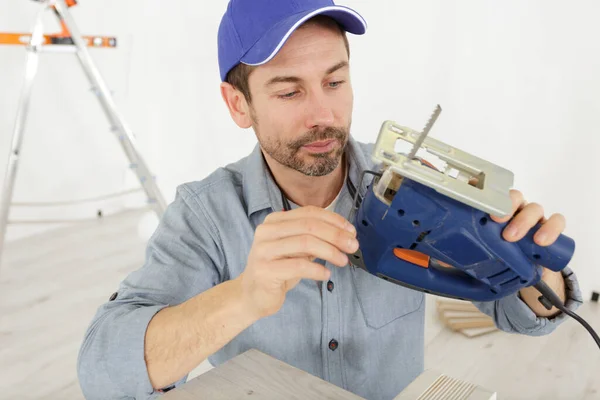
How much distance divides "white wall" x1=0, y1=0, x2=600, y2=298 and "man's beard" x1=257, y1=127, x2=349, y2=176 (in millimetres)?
→ 1628

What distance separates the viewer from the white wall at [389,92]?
242 cm

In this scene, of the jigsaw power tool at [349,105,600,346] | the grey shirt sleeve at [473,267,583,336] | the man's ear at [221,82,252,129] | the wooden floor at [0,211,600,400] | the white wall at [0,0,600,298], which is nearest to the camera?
the jigsaw power tool at [349,105,600,346]

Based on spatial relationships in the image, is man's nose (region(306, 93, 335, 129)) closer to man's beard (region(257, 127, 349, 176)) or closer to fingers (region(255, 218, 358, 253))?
man's beard (region(257, 127, 349, 176))

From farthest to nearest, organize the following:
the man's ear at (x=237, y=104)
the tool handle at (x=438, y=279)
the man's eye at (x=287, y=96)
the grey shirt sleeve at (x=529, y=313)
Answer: the man's ear at (x=237, y=104), the man's eye at (x=287, y=96), the grey shirt sleeve at (x=529, y=313), the tool handle at (x=438, y=279)

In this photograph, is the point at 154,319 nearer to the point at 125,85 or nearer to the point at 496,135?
the point at 496,135

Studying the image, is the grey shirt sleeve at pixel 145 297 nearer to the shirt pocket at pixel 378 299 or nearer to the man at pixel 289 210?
the man at pixel 289 210

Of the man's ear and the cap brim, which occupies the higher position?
the cap brim

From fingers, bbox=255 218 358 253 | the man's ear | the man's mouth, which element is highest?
the man's ear

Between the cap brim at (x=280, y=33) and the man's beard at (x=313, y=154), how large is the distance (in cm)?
17

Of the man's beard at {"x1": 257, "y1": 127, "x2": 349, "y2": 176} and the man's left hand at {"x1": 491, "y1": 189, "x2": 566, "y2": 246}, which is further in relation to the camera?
the man's beard at {"x1": 257, "y1": 127, "x2": 349, "y2": 176}

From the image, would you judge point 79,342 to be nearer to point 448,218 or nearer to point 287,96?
point 287,96

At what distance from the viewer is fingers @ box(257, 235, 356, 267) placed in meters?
0.77

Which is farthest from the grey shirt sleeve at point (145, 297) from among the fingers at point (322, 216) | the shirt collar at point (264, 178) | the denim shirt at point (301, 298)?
the fingers at point (322, 216)

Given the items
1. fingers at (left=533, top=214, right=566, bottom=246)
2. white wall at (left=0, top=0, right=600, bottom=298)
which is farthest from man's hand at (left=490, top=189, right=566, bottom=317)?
white wall at (left=0, top=0, right=600, bottom=298)
